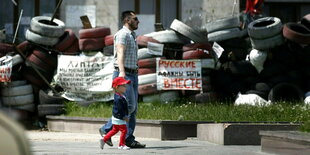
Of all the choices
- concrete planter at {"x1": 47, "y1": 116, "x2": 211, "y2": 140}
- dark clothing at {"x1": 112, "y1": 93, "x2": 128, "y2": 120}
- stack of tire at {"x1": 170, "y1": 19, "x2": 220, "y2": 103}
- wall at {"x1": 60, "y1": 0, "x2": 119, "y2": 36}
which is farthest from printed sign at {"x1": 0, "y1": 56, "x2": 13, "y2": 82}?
dark clothing at {"x1": 112, "y1": 93, "x2": 128, "y2": 120}

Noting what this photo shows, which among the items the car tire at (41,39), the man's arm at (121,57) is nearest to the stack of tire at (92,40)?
the car tire at (41,39)

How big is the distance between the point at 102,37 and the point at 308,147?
12.3 metres

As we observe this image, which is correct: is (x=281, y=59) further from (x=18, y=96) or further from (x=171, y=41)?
(x=18, y=96)

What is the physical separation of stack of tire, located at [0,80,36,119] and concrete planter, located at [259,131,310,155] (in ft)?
35.7

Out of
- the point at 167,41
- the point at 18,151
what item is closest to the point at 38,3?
the point at 167,41

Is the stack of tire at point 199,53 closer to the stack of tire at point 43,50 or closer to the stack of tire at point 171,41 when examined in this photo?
the stack of tire at point 171,41

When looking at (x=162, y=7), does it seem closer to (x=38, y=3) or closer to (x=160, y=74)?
(x=38, y=3)

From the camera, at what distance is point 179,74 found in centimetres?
1850

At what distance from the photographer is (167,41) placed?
60.7 feet

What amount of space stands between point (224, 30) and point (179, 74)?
5.95 ft

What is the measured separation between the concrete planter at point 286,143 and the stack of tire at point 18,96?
10.9 meters

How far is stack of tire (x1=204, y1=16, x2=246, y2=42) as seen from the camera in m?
19.3

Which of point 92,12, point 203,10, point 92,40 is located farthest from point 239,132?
point 203,10

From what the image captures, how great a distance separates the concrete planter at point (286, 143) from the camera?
7730 millimetres
